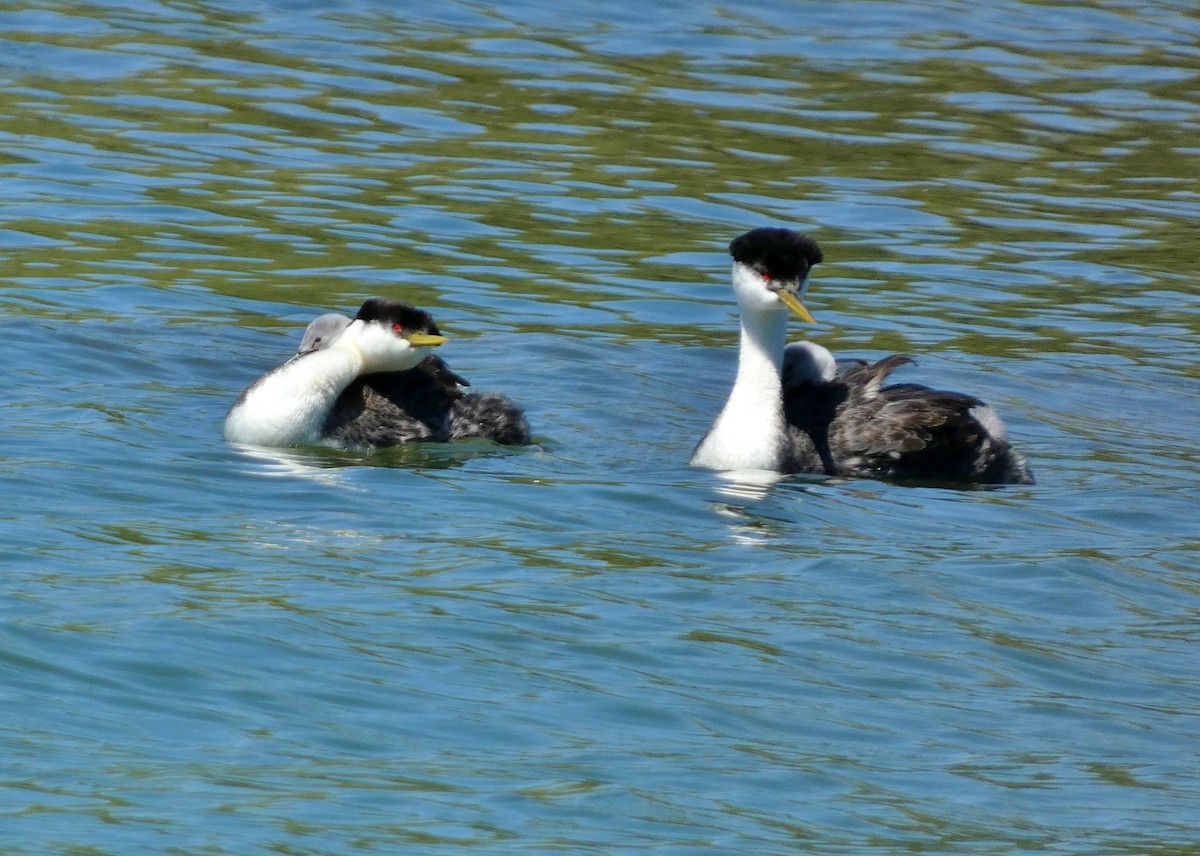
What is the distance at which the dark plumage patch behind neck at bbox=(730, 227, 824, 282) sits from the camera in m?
9.89

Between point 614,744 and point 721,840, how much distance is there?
697 millimetres

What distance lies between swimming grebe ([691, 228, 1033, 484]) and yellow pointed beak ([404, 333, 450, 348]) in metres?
1.48

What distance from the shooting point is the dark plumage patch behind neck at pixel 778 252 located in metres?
9.89

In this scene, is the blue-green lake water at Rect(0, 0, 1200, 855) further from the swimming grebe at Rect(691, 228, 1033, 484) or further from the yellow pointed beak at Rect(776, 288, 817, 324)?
the yellow pointed beak at Rect(776, 288, 817, 324)

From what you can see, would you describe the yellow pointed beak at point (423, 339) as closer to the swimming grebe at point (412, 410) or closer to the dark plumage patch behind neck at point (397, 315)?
the dark plumage patch behind neck at point (397, 315)

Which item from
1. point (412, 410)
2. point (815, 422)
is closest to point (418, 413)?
point (412, 410)

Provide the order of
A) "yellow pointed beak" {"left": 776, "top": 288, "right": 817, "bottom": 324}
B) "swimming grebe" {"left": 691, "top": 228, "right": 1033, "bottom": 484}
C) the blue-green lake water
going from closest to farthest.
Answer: the blue-green lake water
"yellow pointed beak" {"left": 776, "top": 288, "right": 817, "bottom": 324}
"swimming grebe" {"left": 691, "top": 228, "right": 1033, "bottom": 484}

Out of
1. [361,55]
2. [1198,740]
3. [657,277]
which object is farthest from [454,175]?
[1198,740]

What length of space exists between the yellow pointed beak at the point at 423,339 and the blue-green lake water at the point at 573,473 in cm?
58

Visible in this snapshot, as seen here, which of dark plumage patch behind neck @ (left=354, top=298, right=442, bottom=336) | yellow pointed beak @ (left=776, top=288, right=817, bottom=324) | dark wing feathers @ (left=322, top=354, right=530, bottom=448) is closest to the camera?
yellow pointed beak @ (left=776, top=288, right=817, bottom=324)

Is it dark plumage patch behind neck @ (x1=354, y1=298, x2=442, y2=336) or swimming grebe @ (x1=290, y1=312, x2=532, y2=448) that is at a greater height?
dark plumage patch behind neck @ (x1=354, y1=298, x2=442, y2=336)

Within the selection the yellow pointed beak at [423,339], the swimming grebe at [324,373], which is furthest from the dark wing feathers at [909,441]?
the swimming grebe at [324,373]

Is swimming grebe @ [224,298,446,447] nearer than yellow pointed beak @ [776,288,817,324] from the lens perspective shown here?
No

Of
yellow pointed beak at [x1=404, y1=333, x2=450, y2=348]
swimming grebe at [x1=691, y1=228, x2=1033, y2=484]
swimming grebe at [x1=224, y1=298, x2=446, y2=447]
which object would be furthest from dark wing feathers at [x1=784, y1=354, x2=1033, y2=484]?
swimming grebe at [x1=224, y1=298, x2=446, y2=447]
